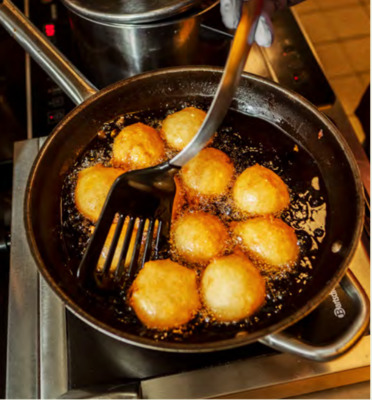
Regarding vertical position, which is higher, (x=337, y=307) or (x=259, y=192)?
(x=259, y=192)

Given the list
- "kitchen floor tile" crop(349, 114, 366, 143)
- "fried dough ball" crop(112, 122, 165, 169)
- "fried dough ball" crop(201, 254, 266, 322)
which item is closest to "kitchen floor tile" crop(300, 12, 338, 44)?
"kitchen floor tile" crop(349, 114, 366, 143)

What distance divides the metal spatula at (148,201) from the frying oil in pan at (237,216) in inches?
2.4

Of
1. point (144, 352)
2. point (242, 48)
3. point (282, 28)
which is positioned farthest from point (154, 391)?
point (282, 28)

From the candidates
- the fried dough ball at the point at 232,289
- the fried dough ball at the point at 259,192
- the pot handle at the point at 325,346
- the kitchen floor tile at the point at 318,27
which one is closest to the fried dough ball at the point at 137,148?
the fried dough ball at the point at 259,192

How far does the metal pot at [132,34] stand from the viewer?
4.10ft

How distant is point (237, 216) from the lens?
1.14m

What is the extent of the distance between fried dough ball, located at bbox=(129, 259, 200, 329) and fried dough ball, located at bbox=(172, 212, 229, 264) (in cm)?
7

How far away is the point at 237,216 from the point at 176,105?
43cm

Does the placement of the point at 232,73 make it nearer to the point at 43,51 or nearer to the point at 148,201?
the point at 148,201

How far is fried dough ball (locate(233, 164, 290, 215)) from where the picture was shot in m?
1.10

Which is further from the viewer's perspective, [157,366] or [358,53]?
[358,53]

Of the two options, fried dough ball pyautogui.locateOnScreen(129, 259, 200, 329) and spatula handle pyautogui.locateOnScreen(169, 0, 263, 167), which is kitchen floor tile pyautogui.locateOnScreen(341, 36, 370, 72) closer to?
spatula handle pyautogui.locateOnScreen(169, 0, 263, 167)

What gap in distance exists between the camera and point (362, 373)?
43.2 inches

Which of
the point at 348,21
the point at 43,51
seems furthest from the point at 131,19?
the point at 348,21
